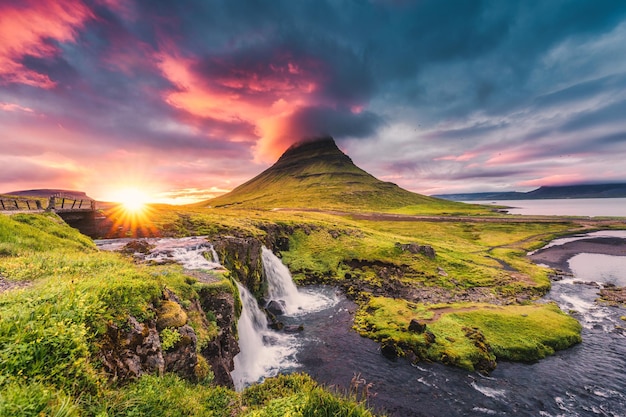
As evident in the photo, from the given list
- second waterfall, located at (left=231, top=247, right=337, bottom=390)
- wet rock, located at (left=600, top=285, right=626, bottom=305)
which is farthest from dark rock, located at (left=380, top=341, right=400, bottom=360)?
wet rock, located at (left=600, top=285, right=626, bottom=305)

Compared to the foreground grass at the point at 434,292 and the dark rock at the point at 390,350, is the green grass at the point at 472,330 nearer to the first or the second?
the foreground grass at the point at 434,292

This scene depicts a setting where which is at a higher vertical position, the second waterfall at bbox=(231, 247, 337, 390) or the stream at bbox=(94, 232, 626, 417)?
the second waterfall at bbox=(231, 247, 337, 390)

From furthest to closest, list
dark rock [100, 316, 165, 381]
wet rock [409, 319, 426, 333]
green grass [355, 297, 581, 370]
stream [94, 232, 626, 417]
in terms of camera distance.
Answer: wet rock [409, 319, 426, 333], green grass [355, 297, 581, 370], stream [94, 232, 626, 417], dark rock [100, 316, 165, 381]

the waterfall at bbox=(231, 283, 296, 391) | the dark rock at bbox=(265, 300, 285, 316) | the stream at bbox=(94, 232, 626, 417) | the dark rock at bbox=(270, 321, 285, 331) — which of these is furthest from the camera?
the dark rock at bbox=(265, 300, 285, 316)

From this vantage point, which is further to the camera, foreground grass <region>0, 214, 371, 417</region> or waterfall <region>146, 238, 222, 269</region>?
waterfall <region>146, 238, 222, 269</region>

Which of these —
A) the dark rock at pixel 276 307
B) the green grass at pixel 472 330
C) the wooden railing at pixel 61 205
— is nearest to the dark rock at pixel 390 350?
the green grass at pixel 472 330

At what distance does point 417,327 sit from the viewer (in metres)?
26.4

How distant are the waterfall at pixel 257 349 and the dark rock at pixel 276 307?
373 cm

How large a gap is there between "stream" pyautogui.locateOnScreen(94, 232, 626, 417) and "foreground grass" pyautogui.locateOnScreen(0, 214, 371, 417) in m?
6.10

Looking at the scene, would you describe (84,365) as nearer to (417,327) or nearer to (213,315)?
(213,315)

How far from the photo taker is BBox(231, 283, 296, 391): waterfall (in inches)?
821

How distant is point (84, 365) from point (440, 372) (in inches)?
Result: 942

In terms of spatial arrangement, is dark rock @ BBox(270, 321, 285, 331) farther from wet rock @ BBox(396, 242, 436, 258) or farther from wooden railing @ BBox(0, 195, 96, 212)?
wet rock @ BBox(396, 242, 436, 258)

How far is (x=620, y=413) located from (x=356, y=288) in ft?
Result: 88.4
